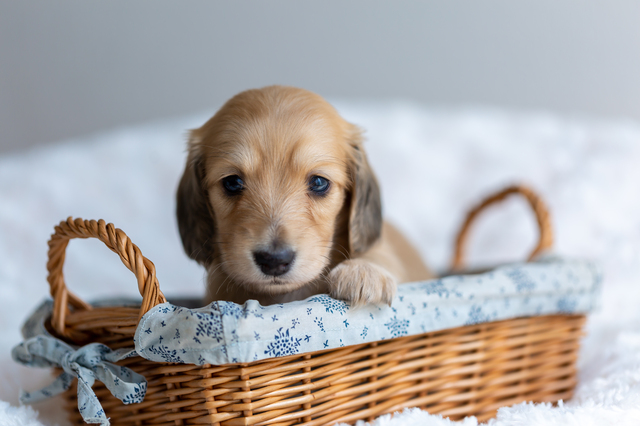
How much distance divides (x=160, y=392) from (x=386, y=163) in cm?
313

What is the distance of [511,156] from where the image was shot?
14.4 feet

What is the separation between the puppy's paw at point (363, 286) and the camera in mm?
1680

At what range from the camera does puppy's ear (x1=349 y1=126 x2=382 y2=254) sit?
214 cm

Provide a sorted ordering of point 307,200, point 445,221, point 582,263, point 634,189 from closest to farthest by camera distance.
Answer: point 307,200, point 582,263, point 634,189, point 445,221

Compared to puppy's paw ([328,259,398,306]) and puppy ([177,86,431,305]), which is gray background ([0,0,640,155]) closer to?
puppy ([177,86,431,305])

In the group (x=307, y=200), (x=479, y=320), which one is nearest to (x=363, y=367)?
(x=479, y=320)

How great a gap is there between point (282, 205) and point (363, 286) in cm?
43

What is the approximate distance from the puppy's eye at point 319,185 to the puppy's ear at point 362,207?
0.16 meters

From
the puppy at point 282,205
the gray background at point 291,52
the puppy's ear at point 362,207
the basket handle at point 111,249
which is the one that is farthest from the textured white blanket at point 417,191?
the puppy's ear at point 362,207

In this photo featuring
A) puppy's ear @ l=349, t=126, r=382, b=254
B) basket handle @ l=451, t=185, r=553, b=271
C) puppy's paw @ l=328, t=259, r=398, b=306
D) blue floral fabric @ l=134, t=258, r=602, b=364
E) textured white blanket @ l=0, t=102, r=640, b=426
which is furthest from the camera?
textured white blanket @ l=0, t=102, r=640, b=426

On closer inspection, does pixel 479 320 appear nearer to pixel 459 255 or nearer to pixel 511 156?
pixel 459 255

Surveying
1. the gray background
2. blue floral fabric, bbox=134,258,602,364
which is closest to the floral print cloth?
blue floral fabric, bbox=134,258,602,364

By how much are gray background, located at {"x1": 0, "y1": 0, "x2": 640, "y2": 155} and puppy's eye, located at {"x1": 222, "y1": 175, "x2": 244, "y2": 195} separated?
3117 millimetres

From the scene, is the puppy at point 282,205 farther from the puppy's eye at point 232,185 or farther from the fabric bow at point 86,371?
the fabric bow at point 86,371
